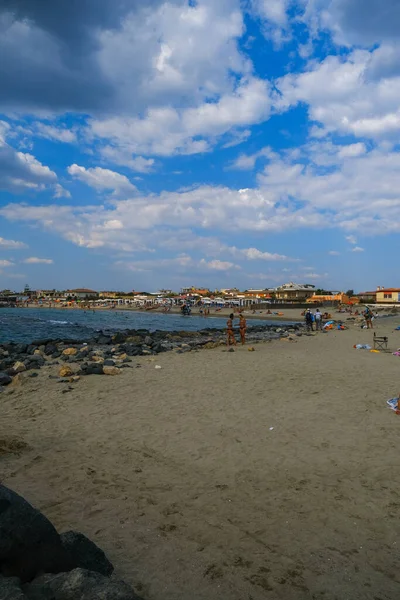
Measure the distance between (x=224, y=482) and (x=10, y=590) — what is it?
10.2 feet

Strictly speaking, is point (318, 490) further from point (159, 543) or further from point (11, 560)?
point (11, 560)

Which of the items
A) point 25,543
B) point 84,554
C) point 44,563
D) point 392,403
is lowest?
point 392,403

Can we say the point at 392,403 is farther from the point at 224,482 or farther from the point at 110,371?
the point at 110,371

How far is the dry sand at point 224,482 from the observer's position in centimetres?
324

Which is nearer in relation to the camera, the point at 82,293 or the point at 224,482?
the point at 224,482

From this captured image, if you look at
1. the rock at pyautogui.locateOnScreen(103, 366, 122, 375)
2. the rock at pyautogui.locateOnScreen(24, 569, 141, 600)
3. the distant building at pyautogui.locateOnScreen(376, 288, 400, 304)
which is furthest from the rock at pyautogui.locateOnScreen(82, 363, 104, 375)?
the distant building at pyautogui.locateOnScreen(376, 288, 400, 304)

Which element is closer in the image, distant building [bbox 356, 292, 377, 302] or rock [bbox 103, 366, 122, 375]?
rock [bbox 103, 366, 122, 375]

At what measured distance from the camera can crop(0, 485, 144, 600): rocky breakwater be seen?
2281 mm

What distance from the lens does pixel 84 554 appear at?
2936mm

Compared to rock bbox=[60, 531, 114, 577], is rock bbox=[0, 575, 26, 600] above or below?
above

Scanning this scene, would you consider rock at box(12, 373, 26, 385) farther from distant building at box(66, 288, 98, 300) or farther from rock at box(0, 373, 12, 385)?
distant building at box(66, 288, 98, 300)

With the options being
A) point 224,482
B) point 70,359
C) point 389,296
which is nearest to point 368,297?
point 389,296

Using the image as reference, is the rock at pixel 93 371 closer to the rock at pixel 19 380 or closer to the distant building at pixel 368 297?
the rock at pixel 19 380

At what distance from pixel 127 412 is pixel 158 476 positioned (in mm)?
3030
